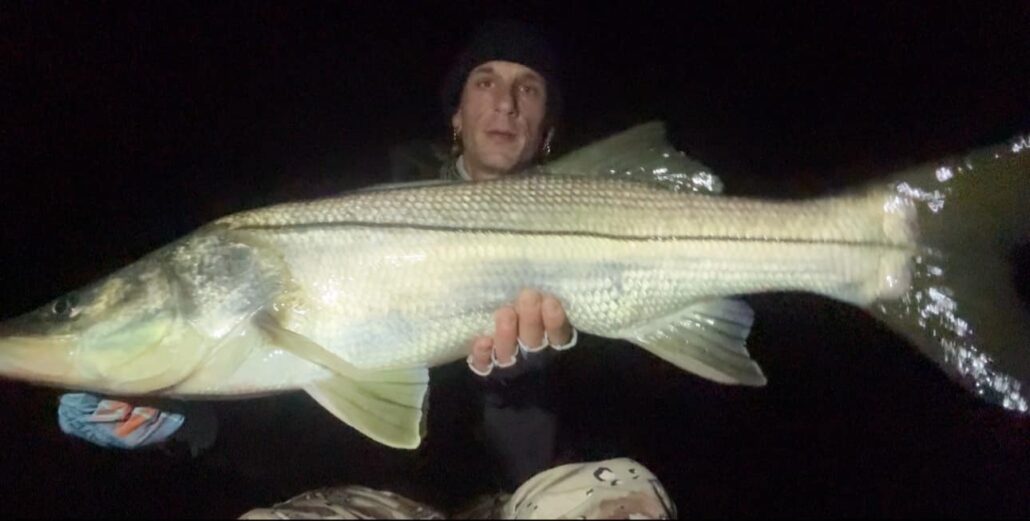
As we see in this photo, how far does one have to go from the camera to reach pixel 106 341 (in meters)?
1.52

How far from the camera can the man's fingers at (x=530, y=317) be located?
1.59 m

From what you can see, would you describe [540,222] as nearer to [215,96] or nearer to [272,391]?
[272,391]

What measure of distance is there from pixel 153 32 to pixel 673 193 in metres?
2.23

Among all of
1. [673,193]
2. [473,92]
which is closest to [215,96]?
[473,92]

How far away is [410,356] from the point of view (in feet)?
5.26

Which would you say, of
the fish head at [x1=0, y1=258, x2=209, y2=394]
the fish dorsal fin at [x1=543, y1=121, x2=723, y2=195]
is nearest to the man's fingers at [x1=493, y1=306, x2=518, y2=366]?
the fish dorsal fin at [x1=543, y1=121, x2=723, y2=195]

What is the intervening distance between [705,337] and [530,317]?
37 centimetres

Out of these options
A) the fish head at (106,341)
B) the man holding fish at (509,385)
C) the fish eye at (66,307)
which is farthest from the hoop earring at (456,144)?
the fish eye at (66,307)

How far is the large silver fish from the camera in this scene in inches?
60.4

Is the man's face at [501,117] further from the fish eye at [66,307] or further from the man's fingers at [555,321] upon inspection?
the fish eye at [66,307]

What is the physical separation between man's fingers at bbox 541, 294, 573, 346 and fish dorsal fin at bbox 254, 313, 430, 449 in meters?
0.29

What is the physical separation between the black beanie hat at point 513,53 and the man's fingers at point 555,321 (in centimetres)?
83

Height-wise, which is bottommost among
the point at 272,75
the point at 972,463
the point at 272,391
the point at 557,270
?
the point at 972,463

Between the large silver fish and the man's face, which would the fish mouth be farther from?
the man's face
